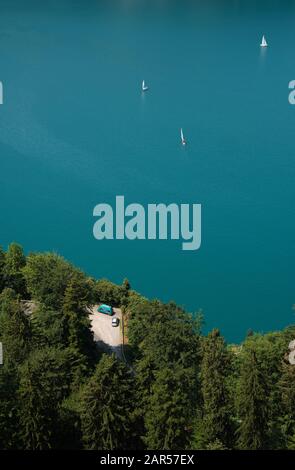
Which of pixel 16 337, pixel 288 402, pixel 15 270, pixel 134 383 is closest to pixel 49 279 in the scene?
pixel 16 337

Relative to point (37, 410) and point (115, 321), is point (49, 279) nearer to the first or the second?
point (115, 321)

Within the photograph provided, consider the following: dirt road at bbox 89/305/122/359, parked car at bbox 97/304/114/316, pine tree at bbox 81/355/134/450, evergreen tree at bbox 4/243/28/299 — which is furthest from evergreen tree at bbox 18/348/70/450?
evergreen tree at bbox 4/243/28/299

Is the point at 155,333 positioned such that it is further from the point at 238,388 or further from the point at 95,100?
Result: the point at 95,100

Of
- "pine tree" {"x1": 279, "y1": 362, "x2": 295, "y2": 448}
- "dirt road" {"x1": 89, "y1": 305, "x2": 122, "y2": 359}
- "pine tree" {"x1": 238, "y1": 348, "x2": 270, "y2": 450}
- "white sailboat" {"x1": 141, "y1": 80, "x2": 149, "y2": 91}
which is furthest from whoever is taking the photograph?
"white sailboat" {"x1": 141, "y1": 80, "x2": 149, "y2": 91}

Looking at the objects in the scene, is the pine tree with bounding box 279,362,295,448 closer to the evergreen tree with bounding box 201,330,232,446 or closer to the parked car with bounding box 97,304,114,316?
the evergreen tree with bounding box 201,330,232,446
